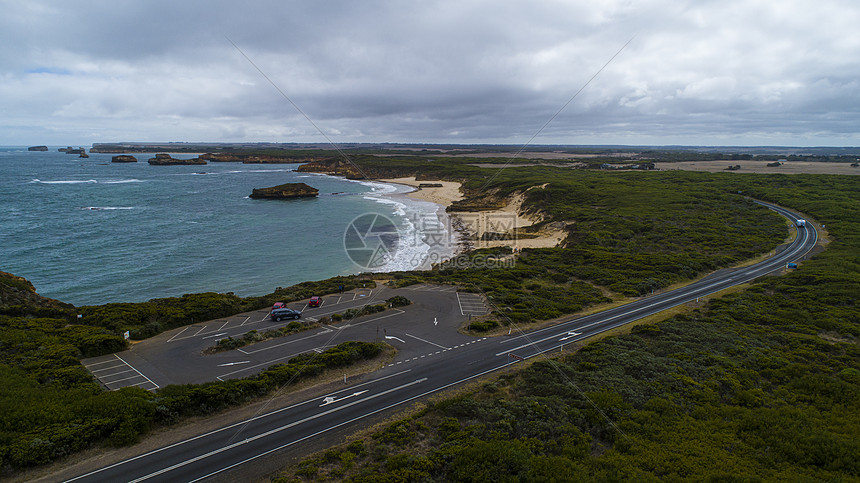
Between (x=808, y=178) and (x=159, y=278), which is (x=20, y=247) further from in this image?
(x=808, y=178)

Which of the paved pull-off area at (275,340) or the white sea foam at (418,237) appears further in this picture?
the white sea foam at (418,237)

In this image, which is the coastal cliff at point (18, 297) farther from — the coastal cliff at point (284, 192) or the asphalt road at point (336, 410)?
the coastal cliff at point (284, 192)

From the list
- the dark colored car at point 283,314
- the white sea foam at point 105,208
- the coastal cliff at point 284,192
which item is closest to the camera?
the dark colored car at point 283,314

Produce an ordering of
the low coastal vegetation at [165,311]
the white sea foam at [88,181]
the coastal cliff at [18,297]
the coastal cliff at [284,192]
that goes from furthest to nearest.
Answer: the white sea foam at [88,181], the coastal cliff at [284,192], the coastal cliff at [18,297], the low coastal vegetation at [165,311]

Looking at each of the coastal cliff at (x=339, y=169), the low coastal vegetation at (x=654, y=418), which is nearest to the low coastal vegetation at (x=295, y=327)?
the low coastal vegetation at (x=654, y=418)

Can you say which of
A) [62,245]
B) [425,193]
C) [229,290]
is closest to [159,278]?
[229,290]

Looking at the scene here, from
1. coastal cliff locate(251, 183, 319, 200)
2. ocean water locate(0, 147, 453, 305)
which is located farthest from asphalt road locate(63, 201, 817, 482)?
coastal cliff locate(251, 183, 319, 200)
